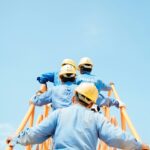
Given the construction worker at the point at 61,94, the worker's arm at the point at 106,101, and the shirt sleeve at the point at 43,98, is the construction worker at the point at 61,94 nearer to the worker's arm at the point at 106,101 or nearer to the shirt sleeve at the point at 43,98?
the shirt sleeve at the point at 43,98

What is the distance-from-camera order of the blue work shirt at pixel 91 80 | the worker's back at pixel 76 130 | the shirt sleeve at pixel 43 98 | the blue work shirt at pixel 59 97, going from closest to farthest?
1. the worker's back at pixel 76 130
2. the blue work shirt at pixel 59 97
3. the shirt sleeve at pixel 43 98
4. the blue work shirt at pixel 91 80

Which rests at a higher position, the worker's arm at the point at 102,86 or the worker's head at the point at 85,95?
the worker's head at the point at 85,95

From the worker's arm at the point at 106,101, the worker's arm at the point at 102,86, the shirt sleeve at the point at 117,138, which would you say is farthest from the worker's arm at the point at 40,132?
the worker's arm at the point at 102,86

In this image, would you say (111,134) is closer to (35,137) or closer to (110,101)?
(35,137)

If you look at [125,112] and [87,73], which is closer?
[125,112]

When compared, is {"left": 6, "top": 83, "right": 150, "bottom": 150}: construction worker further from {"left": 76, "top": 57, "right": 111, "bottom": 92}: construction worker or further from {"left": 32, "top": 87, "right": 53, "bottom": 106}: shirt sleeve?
{"left": 76, "top": 57, "right": 111, "bottom": 92}: construction worker

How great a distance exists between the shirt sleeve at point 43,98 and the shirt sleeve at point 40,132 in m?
2.09

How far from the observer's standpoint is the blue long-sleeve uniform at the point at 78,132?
3615mm

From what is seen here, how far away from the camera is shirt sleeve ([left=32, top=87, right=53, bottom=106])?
5863mm

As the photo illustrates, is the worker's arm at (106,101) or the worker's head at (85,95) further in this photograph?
the worker's arm at (106,101)

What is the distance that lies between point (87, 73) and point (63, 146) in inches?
142

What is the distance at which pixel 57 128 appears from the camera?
372 cm

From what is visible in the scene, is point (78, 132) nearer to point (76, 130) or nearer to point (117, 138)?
point (76, 130)

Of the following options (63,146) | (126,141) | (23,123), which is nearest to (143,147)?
(126,141)
